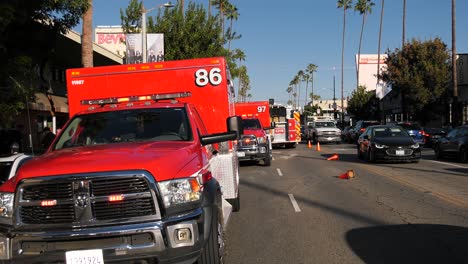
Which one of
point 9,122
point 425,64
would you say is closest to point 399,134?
point 9,122

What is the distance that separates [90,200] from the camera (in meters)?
4.43

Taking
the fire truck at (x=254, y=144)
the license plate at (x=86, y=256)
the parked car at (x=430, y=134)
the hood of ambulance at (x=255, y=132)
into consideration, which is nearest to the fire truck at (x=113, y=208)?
the license plate at (x=86, y=256)

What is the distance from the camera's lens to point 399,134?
19.9 meters

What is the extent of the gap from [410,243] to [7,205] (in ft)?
16.8

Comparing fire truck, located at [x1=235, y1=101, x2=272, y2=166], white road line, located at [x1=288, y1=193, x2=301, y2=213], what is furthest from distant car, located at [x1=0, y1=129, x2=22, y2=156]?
white road line, located at [x1=288, y1=193, x2=301, y2=213]

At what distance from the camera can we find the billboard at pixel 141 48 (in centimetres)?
2344

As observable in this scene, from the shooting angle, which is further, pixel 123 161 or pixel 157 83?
pixel 157 83

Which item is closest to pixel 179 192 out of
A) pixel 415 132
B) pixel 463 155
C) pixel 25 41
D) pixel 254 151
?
pixel 25 41

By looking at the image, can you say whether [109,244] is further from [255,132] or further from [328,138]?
[328,138]

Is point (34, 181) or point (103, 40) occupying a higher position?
point (103, 40)

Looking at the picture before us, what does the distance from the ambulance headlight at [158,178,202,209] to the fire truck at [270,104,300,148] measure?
2667cm

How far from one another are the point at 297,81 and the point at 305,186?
132804mm

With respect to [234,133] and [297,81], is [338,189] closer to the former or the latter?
[234,133]

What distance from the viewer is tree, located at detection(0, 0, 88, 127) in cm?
890
